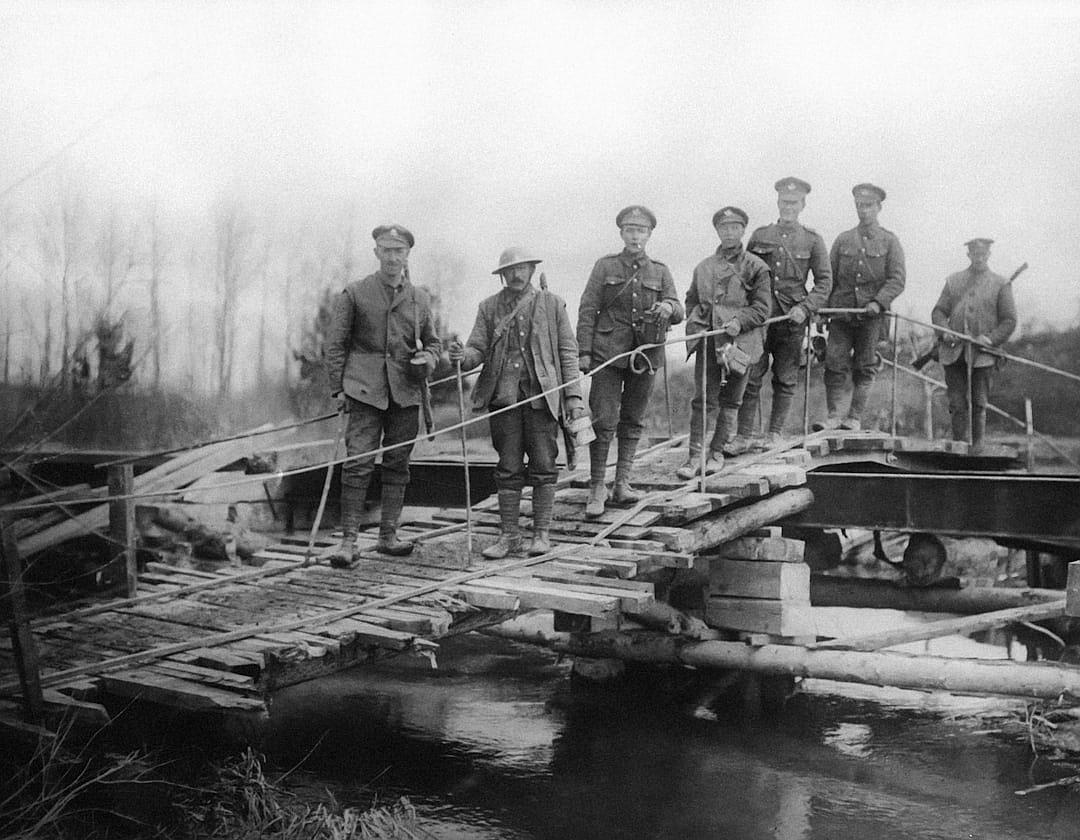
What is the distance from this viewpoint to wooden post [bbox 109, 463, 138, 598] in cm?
676

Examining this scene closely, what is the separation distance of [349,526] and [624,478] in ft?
7.03

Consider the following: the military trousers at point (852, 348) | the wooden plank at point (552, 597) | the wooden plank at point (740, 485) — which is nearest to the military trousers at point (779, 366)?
the military trousers at point (852, 348)

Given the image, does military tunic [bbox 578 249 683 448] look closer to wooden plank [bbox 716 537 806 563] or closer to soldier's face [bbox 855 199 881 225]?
wooden plank [bbox 716 537 806 563]

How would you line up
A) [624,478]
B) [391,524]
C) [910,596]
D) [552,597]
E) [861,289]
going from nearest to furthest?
[552,597] < [391,524] < [624,478] < [910,596] < [861,289]

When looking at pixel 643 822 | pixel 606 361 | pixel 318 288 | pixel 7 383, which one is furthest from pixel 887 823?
pixel 318 288

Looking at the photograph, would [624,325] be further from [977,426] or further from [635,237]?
[977,426]

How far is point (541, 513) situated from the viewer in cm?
746

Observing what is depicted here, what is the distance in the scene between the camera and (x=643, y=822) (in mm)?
6711

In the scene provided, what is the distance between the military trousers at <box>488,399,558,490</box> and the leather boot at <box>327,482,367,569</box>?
96cm

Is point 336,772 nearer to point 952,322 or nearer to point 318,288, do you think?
point 952,322

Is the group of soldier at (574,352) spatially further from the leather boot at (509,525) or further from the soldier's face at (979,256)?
the soldier's face at (979,256)

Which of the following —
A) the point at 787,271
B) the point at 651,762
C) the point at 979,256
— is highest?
the point at 979,256

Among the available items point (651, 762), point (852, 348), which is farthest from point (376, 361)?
point (852, 348)

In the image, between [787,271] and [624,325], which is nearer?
[624,325]
